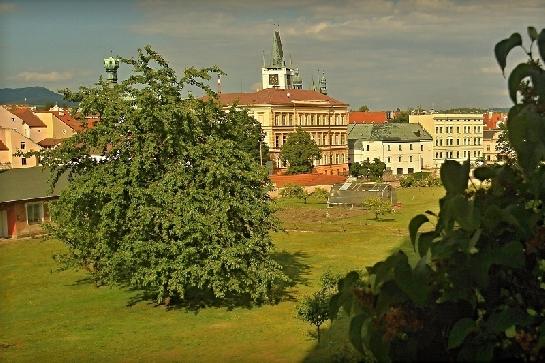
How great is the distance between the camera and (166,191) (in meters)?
18.6

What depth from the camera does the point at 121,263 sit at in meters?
19.0

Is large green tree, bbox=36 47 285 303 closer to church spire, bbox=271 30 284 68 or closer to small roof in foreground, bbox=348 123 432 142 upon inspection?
small roof in foreground, bbox=348 123 432 142

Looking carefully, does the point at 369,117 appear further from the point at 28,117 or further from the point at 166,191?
the point at 166,191

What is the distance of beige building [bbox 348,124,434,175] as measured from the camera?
90250 mm

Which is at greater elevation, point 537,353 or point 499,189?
point 499,189

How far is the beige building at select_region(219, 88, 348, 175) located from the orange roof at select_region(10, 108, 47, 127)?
861 inches

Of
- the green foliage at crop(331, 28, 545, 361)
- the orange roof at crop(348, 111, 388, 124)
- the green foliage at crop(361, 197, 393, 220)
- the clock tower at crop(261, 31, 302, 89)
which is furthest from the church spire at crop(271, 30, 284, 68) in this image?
the green foliage at crop(331, 28, 545, 361)

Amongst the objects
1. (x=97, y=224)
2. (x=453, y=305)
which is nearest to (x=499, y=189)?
(x=453, y=305)

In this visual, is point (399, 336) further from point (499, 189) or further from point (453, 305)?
point (499, 189)

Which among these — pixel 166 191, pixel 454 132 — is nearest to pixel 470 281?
pixel 166 191

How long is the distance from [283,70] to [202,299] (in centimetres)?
8878

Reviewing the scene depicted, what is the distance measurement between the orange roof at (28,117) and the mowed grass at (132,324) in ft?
116

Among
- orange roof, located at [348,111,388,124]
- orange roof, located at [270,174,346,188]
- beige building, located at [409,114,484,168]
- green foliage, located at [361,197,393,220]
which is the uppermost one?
orange roof, located at [348,111,388,124]

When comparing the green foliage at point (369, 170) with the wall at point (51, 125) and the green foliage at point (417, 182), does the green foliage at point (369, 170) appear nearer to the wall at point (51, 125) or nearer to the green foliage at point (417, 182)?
the green foliage at point (417, 182)
